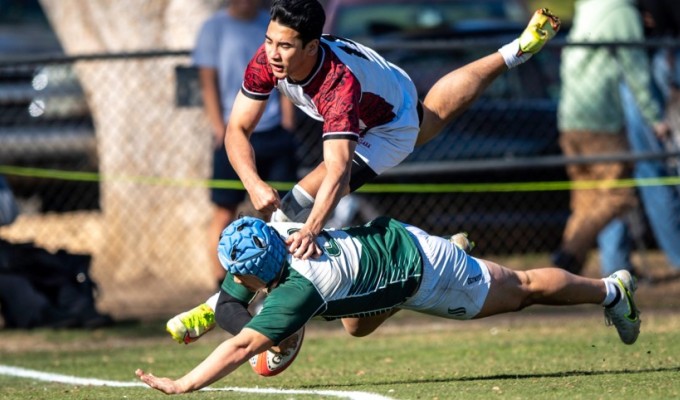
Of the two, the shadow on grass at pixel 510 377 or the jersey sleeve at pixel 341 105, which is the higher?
the jersey sleeve at pixel 341 105

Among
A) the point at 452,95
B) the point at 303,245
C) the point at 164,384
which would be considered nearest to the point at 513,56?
the point at 452,95

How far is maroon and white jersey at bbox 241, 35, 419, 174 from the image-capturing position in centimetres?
618

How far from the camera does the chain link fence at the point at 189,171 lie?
11117 mm

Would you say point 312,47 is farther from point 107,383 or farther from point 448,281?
point 107,383

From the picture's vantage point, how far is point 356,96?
6.26m

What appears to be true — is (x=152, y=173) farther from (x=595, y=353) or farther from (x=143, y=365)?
(x=595, y=353)

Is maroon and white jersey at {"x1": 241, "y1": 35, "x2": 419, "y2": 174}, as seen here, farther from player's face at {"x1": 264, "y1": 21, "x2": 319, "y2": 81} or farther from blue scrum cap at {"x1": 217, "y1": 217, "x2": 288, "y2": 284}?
blue scrum cap at {"x1": 217, "y1": 217, "x2": 288, "y2": 284}

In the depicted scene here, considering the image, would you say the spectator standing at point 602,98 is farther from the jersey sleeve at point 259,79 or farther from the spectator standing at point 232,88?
the jersey sleeve at point 259,79

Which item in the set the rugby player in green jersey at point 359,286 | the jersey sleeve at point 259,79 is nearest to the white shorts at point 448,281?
the rugby player in green jersey at point 359,286

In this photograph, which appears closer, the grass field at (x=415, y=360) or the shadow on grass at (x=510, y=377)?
the grass field at (x=415, y=360)

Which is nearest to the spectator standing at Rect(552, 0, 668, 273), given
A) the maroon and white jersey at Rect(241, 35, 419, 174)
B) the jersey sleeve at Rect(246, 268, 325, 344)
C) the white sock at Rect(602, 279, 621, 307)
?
the white sock at Rect(602, 279, 621, 307)

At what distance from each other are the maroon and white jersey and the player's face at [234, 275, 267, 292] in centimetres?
77

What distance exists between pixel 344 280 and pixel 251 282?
42 cm

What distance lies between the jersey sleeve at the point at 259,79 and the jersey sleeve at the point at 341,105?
0.43 metres
